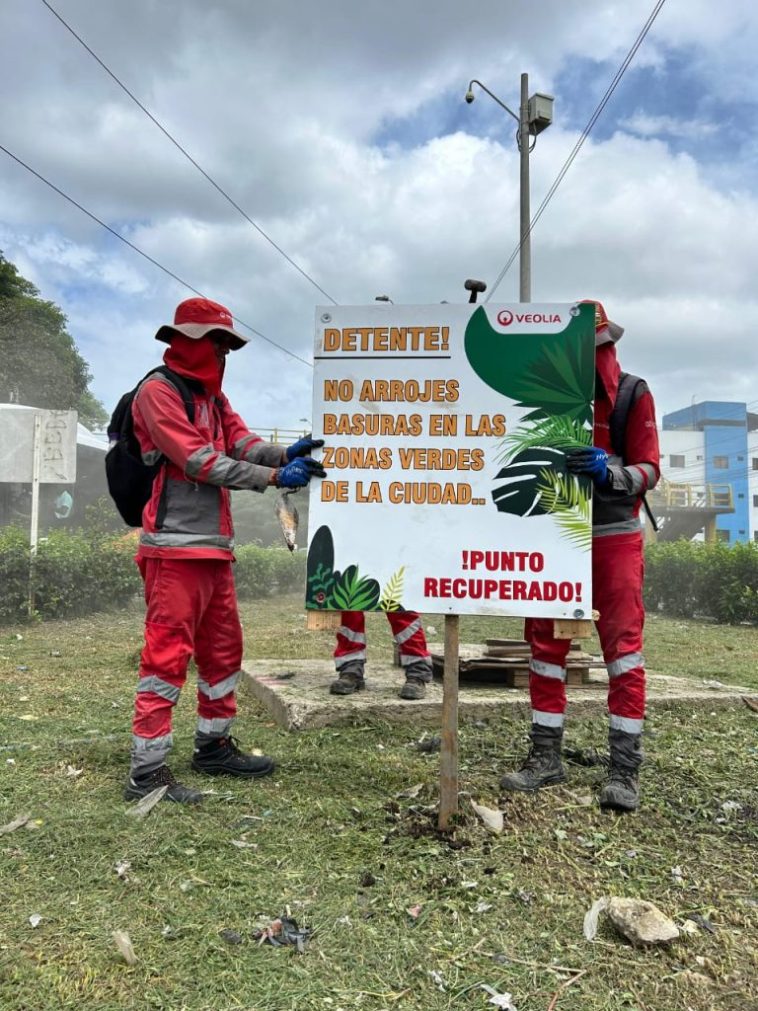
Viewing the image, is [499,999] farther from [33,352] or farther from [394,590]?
[33,352]

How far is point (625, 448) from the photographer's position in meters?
3.32

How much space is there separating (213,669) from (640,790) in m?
2.07

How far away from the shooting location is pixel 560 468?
2.85 metres

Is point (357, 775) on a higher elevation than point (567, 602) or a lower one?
lower

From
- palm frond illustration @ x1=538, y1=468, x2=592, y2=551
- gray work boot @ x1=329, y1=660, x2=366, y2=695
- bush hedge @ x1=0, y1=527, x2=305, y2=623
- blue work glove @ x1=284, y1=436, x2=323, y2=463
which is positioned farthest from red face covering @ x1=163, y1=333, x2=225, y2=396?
bush hedge @ x1=0, y1=527, x2=305, y2=623

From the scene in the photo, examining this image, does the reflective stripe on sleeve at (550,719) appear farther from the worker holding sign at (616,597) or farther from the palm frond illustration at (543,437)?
the palm frond illustration at (543,437)

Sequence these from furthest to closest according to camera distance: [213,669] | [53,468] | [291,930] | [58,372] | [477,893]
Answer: [58,372], [53,468], [213,669], [477,893], [291,930]

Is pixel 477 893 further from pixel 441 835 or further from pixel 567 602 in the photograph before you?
pixel 567 602

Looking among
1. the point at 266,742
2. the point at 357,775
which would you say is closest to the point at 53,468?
the point at 266,742

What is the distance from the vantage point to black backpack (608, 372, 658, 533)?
131 inches

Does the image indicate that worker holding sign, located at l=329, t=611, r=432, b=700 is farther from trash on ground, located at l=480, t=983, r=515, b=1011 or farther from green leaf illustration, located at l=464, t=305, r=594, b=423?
trash on ground, located at l=480, t=983, r=515, b=1011

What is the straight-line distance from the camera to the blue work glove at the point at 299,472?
293 centimetres

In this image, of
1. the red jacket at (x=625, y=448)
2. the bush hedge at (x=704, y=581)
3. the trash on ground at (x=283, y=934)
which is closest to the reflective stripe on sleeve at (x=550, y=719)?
the red jacket at (x=625, y=448)

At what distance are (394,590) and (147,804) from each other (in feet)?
4.58
